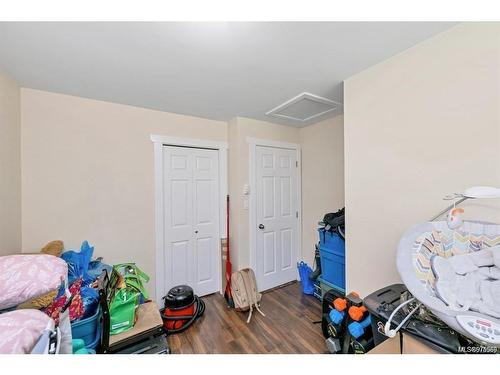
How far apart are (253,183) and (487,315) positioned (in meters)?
2.07

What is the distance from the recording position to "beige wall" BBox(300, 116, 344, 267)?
2.46 m

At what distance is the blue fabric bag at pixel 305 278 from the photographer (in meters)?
2.55

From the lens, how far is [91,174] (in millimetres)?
1934

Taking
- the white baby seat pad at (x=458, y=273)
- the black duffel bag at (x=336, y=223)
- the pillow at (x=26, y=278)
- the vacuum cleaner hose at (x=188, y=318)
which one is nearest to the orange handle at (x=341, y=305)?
the black duffel bag at (x=336, y=223)

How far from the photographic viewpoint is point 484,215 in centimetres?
102

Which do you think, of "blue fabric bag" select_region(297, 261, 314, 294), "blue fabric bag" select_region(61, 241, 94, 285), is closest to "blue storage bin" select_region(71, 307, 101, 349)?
"blue fabric bag" select_region(61, 241, 94, 285)

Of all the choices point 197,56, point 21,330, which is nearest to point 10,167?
point 21,330

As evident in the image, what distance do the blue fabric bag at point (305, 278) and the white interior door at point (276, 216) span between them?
200mm

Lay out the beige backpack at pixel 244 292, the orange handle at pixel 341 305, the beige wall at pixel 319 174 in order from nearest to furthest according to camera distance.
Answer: the orange handle at pixel 341 305 → the beige backpack at pixel 244 292 → the beige wall at pixel 319 174

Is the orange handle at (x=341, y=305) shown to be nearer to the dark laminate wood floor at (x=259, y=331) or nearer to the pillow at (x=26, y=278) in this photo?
the dark laminate wood floor at (x=259, y=331)

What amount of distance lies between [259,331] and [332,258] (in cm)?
100

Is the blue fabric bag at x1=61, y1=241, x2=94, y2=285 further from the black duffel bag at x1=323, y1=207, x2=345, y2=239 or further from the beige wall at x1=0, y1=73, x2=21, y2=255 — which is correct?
the black duffel bag at x1=323, y1=207, x2=345, y2=239

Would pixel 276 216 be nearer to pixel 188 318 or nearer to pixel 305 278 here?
pixel 305 278
